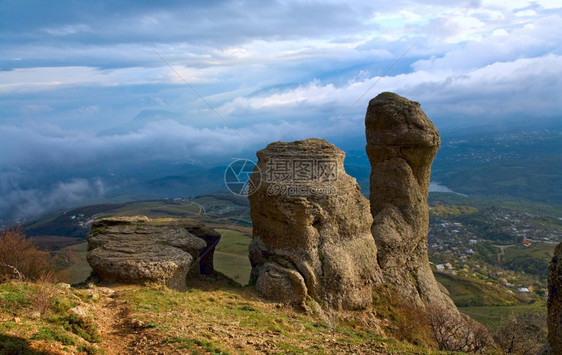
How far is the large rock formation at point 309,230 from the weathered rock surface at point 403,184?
4.20 m

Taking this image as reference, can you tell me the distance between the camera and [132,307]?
1577cm

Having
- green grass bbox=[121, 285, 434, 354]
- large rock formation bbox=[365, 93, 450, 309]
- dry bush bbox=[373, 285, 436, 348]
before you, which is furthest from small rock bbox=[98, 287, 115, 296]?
large rock formation bbox=[365, 93, 450, 309]

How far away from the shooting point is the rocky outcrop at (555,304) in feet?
43.2

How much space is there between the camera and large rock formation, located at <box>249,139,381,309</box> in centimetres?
2133

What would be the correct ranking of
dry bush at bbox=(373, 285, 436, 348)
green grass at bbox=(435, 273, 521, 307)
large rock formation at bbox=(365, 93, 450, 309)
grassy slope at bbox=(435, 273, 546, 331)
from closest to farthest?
1. dry bush at bbox=(373, 285, 436, 348)
2. large rock formation at bbox=(365, 93, 450, 309)
3. grassy slope at bbox=(435, 273, 546, 331)
4. green grass at bbox=(435, 273, 521, 307)

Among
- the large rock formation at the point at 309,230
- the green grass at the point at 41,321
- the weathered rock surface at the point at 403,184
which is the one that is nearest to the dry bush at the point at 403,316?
the large rock formation at the point at 309,230

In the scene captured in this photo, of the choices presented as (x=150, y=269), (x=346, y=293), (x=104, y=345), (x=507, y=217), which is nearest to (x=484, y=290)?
(x=346, y=293)

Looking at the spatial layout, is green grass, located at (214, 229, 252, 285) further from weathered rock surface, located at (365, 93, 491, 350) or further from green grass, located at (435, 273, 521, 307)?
green grass, located at (435, 273, 521, 307)

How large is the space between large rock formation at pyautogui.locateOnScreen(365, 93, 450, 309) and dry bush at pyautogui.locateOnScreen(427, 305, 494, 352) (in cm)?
233

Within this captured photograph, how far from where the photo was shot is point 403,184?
97.6ft

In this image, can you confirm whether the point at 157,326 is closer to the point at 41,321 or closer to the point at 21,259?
the point at 41,321

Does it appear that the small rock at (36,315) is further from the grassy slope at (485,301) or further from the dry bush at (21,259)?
the grassy slope at (485,301)

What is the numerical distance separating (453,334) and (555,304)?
9.86m

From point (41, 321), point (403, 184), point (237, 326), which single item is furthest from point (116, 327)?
point (403, 184)
